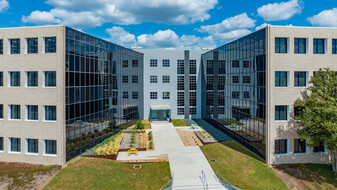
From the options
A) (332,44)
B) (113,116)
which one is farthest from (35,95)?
(332,44)

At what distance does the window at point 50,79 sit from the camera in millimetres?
24188

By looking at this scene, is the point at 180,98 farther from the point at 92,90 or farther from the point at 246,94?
the point at 92,90

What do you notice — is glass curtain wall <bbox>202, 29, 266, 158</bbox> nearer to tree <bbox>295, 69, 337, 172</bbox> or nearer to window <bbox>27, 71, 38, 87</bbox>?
tree <bbox>295, 69, 337, 172</bbox>

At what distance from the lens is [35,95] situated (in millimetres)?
24562

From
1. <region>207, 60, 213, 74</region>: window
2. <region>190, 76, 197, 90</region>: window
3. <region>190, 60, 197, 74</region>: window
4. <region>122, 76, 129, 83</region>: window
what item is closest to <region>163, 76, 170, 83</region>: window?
<region>190, 76, 197, 90</region>: window

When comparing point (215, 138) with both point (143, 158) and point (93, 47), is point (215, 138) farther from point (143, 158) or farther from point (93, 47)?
point (93, 47)

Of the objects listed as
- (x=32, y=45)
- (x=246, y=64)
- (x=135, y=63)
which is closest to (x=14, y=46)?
(x=32, y=45)

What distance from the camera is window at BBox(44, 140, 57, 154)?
2470cm

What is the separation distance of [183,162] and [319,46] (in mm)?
20155

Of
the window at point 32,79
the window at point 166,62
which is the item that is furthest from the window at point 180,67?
the window at point 32,79

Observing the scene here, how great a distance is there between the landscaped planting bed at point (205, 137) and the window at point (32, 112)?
22215 mm

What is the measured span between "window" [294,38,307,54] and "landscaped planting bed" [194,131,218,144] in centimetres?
1667

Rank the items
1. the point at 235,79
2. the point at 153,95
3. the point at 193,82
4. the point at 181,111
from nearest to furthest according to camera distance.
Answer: the point at 235,79 < the point at 153,95 < the point at 193,82 < the point at 181,111

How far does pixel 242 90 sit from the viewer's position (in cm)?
3147
